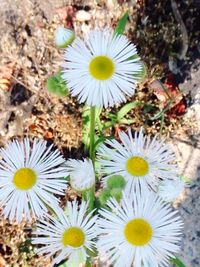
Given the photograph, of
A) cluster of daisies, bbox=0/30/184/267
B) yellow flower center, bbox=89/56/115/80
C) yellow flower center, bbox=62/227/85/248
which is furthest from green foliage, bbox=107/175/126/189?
yellow flower center, bbox=89/56/115/80

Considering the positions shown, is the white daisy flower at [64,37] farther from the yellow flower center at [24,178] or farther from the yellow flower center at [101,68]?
the yellow flower center at [24,178]

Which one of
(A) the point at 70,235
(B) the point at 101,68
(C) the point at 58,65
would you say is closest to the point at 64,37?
(B) the point at 101,68

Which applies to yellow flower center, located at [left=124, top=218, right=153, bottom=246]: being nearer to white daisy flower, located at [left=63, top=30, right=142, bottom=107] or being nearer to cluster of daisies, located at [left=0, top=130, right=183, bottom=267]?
cluster of daisies, located at [left=0, top=130, right=183, bottom=267]

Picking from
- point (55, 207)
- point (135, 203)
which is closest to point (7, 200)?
point (55, 207)

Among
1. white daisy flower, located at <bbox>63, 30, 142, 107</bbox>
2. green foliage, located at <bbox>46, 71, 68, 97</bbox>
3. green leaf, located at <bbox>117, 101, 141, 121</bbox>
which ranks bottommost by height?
white daisy flower, located at <bbox>63, 30, 142, 107</bbox>

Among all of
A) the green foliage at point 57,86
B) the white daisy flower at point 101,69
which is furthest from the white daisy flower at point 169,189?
the green foliage at point 57,86

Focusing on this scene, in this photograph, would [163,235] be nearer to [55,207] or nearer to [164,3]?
[55,207]

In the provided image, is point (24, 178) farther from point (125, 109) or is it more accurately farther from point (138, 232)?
point (125, 109)

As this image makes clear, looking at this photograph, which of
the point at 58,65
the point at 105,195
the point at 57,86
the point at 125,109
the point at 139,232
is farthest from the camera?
the point at 58,65
